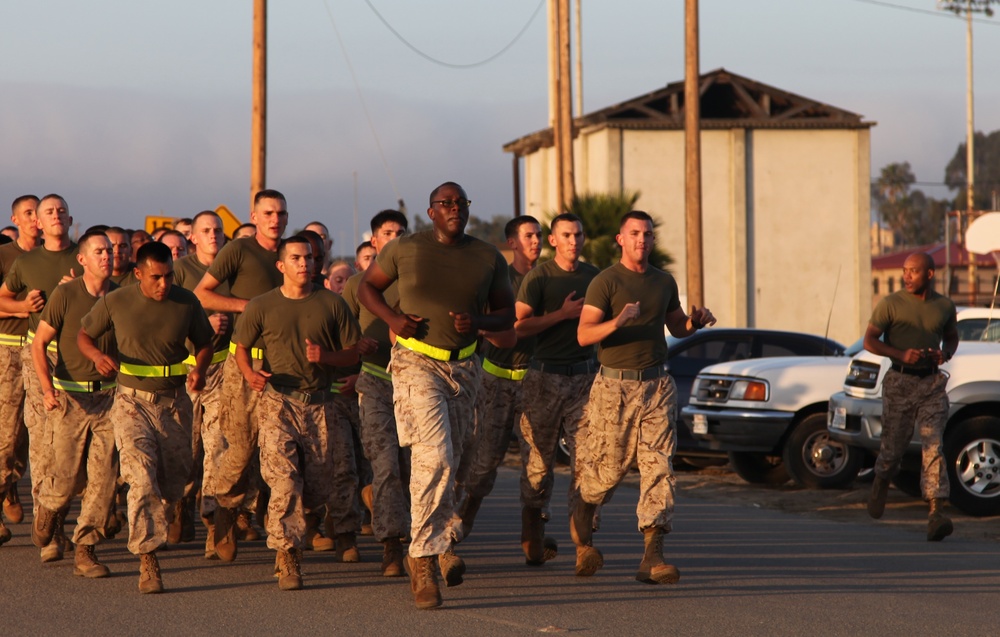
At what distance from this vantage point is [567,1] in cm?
2986

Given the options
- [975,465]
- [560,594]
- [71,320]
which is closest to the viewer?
[560,594]

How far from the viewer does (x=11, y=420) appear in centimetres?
1228

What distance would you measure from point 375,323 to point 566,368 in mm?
1380

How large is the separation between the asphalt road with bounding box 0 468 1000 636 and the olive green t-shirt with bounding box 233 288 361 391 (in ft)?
4.03

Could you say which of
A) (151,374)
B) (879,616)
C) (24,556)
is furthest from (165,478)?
(879,616)

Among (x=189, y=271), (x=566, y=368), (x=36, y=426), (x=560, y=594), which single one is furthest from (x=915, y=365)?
(x=36, y=426)

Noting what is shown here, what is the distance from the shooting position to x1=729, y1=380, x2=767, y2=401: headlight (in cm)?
1589

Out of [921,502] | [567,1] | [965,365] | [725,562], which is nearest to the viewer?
[725,562]

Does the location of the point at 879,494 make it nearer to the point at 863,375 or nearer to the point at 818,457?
the point at 863,375

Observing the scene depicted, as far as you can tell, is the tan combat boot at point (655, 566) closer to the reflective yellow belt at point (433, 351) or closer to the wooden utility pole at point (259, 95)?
the reflective yellow belt at point (433, 351)

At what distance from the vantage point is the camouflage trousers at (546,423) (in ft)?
33.4

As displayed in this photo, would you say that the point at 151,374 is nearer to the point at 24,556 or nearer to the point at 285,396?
→ the point at 285,396

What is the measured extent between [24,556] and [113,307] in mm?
2062

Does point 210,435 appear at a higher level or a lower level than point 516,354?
lower
